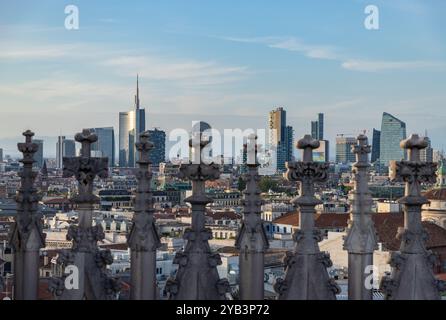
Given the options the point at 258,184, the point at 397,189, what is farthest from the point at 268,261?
the point at 397,189

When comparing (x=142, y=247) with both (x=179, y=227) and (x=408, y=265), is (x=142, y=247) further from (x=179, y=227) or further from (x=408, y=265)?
(x=179, y=227)

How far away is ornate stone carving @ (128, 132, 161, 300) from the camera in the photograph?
26.1 ft

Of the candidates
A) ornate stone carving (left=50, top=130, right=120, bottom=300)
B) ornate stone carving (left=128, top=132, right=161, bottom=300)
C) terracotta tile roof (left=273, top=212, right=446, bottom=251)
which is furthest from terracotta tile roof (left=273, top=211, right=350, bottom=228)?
ornate stone carving (left=50, top=130, right=120, bottom=300)

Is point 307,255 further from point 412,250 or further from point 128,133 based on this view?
point 128,133

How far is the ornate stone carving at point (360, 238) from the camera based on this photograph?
26.7ft

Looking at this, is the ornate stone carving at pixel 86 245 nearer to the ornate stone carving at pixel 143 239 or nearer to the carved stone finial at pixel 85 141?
the carved stone finial at pixel 85 141

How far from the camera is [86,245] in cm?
787

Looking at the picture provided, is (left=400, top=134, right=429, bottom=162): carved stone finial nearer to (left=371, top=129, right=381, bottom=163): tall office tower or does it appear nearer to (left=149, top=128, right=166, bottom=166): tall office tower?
(left=149, top=128, right=166, bottom=166): tall office tower

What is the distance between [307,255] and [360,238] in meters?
0.62

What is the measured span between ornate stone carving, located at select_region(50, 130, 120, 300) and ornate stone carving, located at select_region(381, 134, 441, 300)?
9.04 ft

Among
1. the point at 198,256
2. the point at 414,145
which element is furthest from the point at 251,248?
the point at 414,145

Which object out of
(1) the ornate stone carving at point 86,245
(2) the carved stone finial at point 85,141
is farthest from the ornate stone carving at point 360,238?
(2) the carved stone finial at point 85,141

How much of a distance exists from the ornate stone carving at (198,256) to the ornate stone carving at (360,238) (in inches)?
52.7

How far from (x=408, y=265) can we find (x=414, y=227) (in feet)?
1.25
